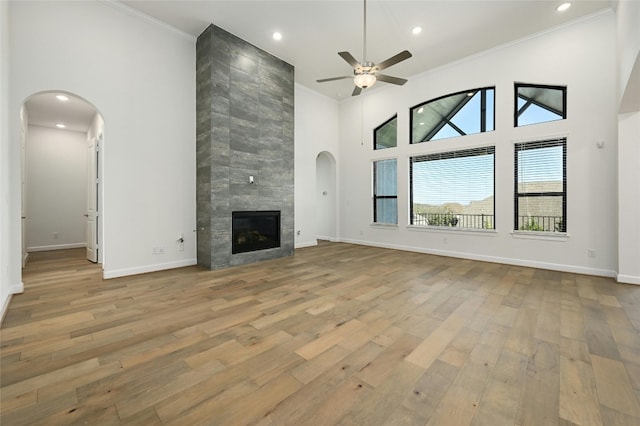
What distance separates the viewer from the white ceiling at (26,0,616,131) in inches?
159

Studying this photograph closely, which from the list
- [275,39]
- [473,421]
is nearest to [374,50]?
[275,39]

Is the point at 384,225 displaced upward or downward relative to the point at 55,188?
downward

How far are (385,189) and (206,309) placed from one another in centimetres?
541

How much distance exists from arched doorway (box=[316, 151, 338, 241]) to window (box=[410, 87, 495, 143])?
261cm

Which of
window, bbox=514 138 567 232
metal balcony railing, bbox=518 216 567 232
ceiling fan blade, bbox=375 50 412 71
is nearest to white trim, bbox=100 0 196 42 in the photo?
ceiling fan blade, bbox=375 50 412 71

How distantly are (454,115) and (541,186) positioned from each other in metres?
2.27

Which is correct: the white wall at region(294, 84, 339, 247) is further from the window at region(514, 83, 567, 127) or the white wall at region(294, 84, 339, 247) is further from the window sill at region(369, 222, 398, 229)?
the window at region(514, 83, 567, 127)

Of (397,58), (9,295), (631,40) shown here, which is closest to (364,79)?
(397,58)

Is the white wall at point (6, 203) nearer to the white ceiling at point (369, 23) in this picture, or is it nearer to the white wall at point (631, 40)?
the white ceiling at point (369, 23)

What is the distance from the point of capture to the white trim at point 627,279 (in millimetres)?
3736

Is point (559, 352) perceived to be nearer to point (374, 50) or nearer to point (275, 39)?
point (374, 50)

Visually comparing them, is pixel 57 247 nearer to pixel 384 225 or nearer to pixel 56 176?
pixel 56 176

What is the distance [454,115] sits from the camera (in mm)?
5859

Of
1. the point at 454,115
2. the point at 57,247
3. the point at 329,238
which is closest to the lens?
the point at 454,115
